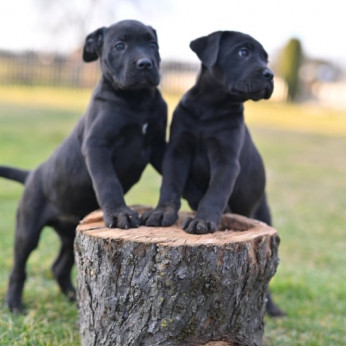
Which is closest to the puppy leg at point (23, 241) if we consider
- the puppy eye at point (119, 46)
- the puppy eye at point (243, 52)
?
the puppy eye at point (119, 46)

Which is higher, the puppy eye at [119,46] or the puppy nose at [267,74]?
the puppy eye at [119,46]

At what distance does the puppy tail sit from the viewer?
4188 mm

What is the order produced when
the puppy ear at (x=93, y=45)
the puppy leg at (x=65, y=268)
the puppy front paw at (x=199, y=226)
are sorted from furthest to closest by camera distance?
the puppy leg at (x=65, y=268), the puppy ear at (x=93, y=45), the puppy front paw at (x=199, y=226)

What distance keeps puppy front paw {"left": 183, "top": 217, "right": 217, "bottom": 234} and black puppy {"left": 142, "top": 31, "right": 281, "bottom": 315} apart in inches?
4.0

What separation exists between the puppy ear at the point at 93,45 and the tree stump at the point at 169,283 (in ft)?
4.34

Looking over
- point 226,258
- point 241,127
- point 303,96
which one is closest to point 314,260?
point 241,127

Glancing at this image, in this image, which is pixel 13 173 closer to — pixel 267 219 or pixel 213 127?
pixel 213 127

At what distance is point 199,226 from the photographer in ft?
9.73

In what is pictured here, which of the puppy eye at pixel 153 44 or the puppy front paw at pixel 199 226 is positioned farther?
the puppy eye at pixel 153 44

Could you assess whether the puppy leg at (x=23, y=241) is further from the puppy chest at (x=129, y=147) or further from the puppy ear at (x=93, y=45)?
the puppy ear at (x=93, y=45)

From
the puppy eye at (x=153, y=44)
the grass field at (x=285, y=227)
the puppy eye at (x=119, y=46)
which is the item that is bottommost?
the grass field at (x=285, y=227)

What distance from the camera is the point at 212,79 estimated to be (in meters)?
3.48

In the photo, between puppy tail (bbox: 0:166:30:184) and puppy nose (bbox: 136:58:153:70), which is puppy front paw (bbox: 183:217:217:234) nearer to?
puppy nose (bbox: 136:58:153:70)

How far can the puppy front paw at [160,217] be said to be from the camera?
10.2ft
